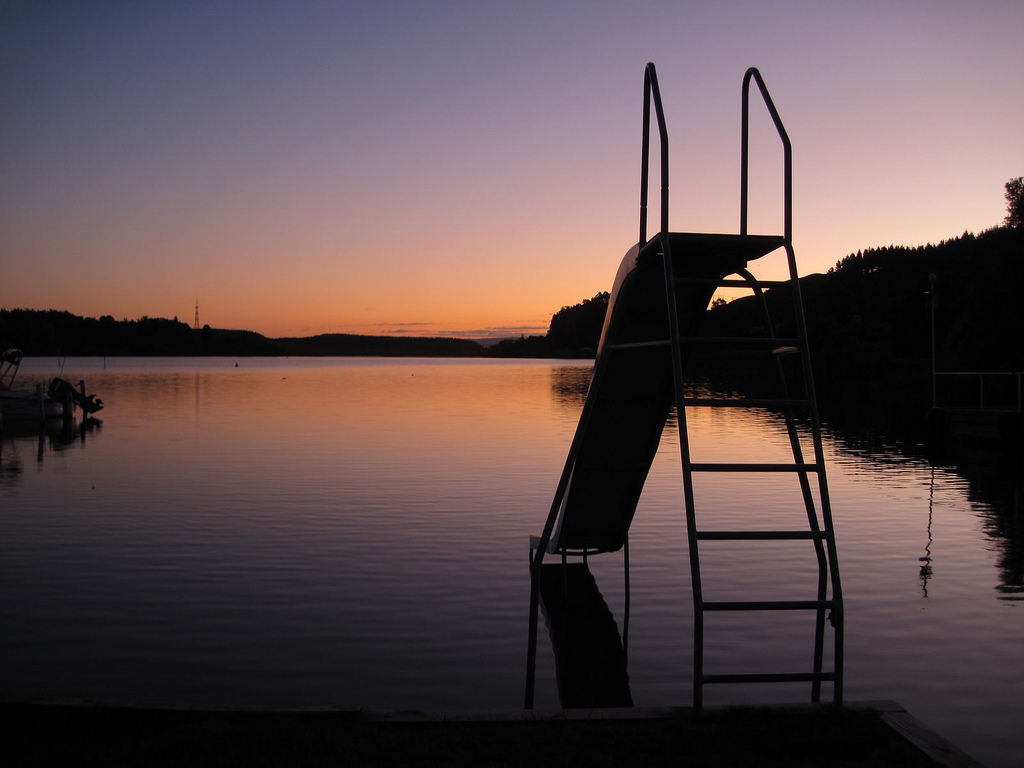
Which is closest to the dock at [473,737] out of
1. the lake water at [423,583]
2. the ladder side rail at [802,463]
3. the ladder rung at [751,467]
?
the lake water at [423,583]

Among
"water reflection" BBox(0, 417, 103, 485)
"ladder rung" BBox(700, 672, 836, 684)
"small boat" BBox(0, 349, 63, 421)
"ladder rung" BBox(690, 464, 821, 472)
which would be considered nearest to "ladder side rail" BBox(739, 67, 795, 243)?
"ladder rung" BBox(690, 464, 821, 472)

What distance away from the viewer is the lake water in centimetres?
873

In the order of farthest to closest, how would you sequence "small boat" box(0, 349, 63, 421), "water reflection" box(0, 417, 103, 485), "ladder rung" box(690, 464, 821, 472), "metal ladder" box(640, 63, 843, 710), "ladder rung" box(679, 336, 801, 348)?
1. "small boat" box(0, 349, 63, 421)
2. "water reflection" box(0, 417, 103, 485)
3. "ladder rung" box(679, 336, 801, 348)
4. "ladder rung" box(690, 464, 821, 472)
5. "metal ladder" box(640, 63, 843, 710)

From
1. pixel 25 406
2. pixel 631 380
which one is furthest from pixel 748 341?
pixel 25 406

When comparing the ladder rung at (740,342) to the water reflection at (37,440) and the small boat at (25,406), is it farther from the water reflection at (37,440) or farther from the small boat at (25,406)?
the small boat at (25,406)

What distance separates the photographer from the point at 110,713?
20.1 ft

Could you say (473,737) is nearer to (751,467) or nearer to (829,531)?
(751,467)

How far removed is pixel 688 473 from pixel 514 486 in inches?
639

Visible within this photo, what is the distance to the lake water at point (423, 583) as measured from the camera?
873 centimetres

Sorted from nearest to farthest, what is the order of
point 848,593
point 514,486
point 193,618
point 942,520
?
point 193,618
point 848,593
point 942,520
point 514,486

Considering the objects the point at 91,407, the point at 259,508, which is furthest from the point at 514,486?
the point at 91,407

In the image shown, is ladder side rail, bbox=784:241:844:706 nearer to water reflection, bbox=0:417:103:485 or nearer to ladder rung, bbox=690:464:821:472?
ladder rung, bbox=690:464:821:472

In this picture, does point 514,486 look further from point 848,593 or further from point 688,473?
point 688,473

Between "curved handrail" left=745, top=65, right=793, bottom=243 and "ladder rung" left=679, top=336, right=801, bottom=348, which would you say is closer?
"ladder rung" left=679, top=336, right=801, bottom=348
